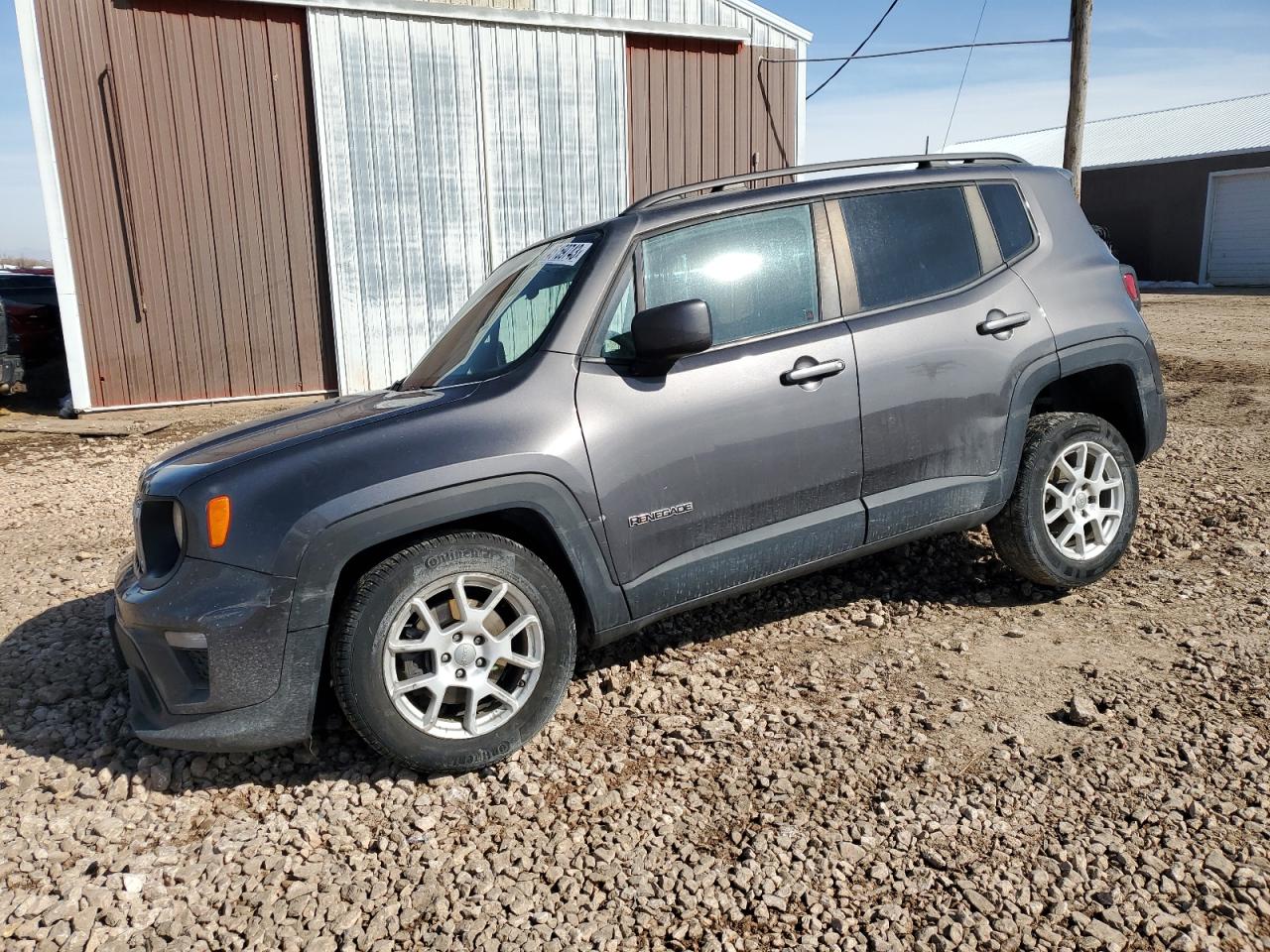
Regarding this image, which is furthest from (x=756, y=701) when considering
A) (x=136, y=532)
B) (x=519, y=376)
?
(x=136, y=532)

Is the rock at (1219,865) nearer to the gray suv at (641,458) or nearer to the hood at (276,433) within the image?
the gray suv at (641,458)

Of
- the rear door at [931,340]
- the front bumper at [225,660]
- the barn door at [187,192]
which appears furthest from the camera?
the barn door at [187,192]

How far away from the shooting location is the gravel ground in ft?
8.23

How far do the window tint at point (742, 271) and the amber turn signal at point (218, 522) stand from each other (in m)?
1.57

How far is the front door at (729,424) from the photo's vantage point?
3.36 m

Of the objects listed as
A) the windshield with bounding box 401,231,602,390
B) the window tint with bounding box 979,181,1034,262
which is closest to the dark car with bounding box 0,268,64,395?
the windshield with bounding box 401,231,602,390

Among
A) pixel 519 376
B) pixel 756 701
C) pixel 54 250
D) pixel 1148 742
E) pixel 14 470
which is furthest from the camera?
pixel 54 250

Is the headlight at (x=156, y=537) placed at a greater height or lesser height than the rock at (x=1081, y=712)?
greater

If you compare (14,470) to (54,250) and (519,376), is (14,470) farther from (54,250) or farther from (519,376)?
(519,376)

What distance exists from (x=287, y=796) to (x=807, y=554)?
2010 millimetres

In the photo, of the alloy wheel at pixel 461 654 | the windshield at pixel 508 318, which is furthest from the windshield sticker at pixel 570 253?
the alloy wheel at pixel 461 654

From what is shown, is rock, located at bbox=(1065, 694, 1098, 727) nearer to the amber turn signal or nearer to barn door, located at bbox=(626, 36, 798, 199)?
the amber turn signal

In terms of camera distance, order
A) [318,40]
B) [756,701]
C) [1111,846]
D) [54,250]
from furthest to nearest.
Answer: [318,40]
[54,250]
[756,701]
[1111,846]

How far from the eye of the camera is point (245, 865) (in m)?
2.83
